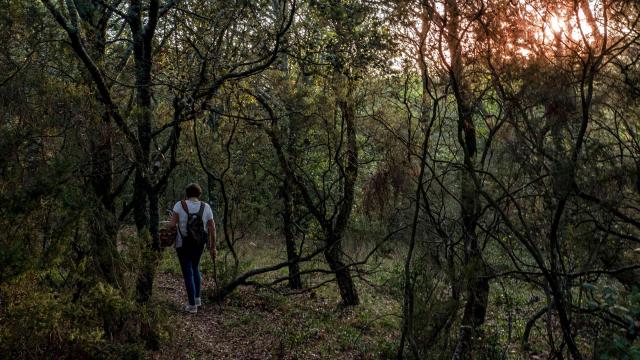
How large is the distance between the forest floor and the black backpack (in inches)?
37.0

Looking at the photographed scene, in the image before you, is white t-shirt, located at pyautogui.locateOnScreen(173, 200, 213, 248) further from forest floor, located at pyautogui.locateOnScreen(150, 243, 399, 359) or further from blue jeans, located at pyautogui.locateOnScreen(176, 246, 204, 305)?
forest floor, located at pyautogui.locateOnScreen(150, 243, 399, 359)

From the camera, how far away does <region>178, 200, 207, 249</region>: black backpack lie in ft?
27.0

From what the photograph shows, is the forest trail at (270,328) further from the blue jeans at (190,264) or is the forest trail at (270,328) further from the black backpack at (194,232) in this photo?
the black backpack at (194,232)

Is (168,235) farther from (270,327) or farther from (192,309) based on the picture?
(270,327)

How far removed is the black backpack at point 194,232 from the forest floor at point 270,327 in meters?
0.94

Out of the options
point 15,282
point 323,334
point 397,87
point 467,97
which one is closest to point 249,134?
point 397,87

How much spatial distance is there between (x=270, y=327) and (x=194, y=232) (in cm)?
204

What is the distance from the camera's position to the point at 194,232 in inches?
324

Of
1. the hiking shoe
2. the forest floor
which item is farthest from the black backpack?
the hiking shoe

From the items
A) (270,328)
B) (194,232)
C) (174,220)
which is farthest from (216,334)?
(174,220)

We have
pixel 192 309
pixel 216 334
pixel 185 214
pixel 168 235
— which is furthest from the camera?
pixel 192 309

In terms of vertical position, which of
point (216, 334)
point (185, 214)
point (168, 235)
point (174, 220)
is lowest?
point (216, 334)

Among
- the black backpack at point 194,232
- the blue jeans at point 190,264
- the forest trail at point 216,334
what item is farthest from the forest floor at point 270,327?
the black backpack at point 194,232

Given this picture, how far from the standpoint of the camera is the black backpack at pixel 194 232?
324 inches
